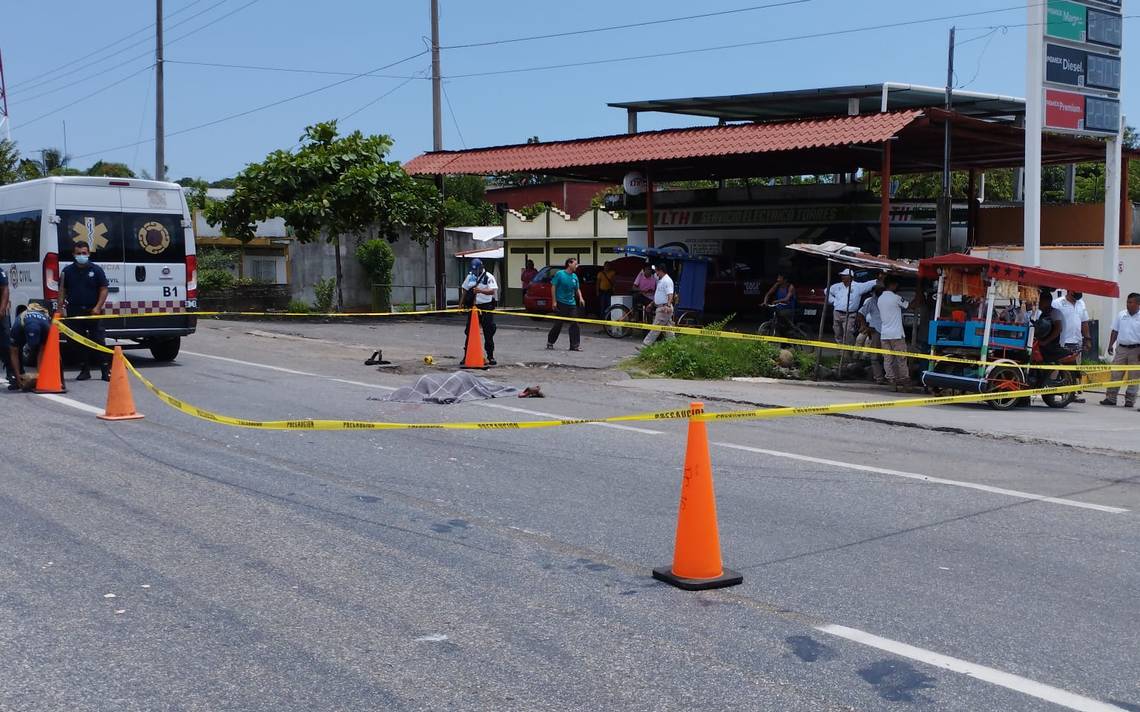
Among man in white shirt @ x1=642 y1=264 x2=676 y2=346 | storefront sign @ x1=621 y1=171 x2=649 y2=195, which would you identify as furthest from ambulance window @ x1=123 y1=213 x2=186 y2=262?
storefront sign @ x1=621 y1=171 x2=649 y2=195

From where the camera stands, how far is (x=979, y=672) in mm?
5004

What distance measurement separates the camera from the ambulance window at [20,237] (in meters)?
16.5

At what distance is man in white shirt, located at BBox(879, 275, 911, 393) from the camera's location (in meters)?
17.1

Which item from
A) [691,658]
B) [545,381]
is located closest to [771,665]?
[691,658]

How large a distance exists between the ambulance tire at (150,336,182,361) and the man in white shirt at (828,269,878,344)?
1081cm

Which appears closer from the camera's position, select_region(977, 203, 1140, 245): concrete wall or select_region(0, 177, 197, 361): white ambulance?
select_region(0, 177, 197, 361): white ambulance

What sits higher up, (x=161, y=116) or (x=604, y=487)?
(x=161, y=116)

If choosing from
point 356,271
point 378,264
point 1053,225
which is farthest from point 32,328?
point 1053,225

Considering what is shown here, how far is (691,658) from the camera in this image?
202 inches

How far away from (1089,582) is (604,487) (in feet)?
11.8

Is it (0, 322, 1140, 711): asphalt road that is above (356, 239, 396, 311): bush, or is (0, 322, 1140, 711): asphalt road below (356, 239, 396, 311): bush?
below

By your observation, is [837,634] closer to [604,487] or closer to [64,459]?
[604,487]

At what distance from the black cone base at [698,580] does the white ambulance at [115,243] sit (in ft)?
40.9

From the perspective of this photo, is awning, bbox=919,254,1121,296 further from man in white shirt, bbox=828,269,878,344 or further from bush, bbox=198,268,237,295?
bush, bbox=198,268,237,295
